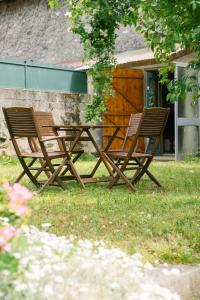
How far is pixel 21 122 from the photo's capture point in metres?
6.11

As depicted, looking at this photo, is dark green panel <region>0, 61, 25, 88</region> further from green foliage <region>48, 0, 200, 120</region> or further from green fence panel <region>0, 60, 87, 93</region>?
green foliage <region>48, 0, 200, 120</region>

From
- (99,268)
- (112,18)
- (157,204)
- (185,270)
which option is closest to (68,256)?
(99,268)

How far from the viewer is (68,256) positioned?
220cm

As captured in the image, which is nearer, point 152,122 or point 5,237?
point 5,237

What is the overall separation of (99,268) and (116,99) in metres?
10.7

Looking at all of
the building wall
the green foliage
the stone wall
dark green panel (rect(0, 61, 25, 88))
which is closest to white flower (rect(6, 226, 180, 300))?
the green foliage

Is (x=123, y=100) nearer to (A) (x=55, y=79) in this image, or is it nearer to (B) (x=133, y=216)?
(A) (x=55, y=79)

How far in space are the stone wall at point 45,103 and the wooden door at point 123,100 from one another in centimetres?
73

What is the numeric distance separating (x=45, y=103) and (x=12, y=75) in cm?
97

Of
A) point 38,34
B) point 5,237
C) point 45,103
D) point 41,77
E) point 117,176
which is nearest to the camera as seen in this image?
point 5,237

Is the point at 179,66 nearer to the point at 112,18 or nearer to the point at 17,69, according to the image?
the point at 17,69

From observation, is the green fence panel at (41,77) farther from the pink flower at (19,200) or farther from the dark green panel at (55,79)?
the pink flower at (19,200)

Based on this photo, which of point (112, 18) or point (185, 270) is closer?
point (185, 270)

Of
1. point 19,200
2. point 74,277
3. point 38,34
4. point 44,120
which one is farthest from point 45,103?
point 19,200
